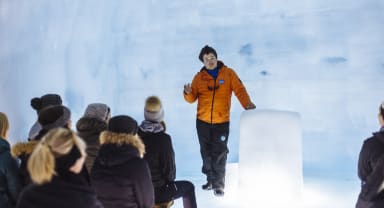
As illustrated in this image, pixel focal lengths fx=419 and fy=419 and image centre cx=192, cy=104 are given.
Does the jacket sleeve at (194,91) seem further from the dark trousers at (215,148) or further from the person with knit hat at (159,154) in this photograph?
the person with knit hat at (159,154)

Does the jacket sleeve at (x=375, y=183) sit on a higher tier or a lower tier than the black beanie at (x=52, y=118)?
lower

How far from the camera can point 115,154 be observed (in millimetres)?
2410

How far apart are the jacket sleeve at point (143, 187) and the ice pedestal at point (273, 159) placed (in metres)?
1.44

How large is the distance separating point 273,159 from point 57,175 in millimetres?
2237

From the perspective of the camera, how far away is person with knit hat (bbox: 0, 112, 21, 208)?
2617mm

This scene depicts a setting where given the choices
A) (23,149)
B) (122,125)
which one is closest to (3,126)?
(23,149)

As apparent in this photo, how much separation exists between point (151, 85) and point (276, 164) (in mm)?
3786

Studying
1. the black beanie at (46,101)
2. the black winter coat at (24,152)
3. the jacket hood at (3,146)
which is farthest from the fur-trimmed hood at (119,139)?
the black beanie at (46,101)

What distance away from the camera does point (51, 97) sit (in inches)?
136

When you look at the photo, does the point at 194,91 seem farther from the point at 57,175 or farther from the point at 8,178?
the point at 57,175

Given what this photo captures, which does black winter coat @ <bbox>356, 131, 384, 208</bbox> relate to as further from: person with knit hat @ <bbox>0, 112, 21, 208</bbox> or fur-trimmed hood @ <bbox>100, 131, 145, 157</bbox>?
person with knit hat @ <bbox>0, 112, 21, 208</bbox>

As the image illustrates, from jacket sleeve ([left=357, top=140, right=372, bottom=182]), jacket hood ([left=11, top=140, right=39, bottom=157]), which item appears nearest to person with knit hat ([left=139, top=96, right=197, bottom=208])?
jacket hood ([left=11, top=140, right=39, bottom=157])

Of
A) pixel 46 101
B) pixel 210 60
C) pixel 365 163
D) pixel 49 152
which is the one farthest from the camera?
pixel 210 60

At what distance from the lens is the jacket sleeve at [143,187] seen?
2.46 meters
